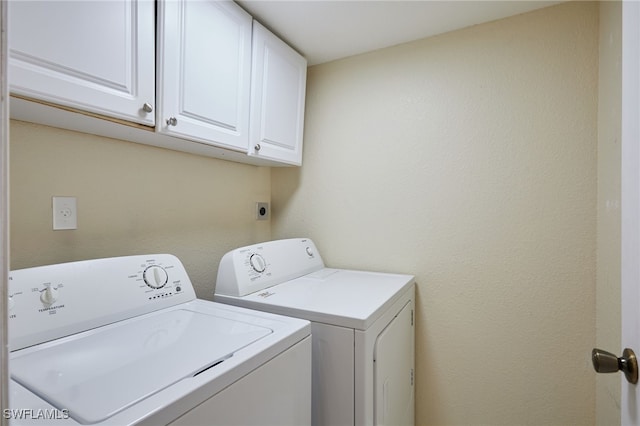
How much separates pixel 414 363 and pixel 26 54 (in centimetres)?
201

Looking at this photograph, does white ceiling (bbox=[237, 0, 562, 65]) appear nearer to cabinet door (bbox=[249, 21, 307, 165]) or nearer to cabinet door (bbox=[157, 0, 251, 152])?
cabinet door (bbox=[249, 21, 307, 165])

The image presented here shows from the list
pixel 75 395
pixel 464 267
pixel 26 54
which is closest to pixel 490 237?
pixel 464 267

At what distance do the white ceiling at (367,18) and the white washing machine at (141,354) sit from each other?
1.29 meters

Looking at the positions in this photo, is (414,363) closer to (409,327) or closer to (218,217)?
(409,327)

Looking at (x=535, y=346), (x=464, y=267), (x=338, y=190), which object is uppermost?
(x=338, y=190)

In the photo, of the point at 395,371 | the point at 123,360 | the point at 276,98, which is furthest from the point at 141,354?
the point at 276,98

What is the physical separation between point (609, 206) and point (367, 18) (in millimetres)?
1344

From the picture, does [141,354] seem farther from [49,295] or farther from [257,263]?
[257,263]

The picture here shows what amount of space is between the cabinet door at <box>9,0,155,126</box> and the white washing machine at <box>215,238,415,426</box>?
0.75 m

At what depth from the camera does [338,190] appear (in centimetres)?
199

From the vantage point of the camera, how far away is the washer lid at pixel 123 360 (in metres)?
0.61

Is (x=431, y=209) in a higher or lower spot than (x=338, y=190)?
lower

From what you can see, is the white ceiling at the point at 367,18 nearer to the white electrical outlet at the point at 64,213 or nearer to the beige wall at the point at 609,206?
the beige wall at the point at 609,206

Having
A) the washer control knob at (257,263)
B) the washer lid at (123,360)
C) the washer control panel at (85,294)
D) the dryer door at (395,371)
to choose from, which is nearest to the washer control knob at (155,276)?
the washer control panel at (85,294)
